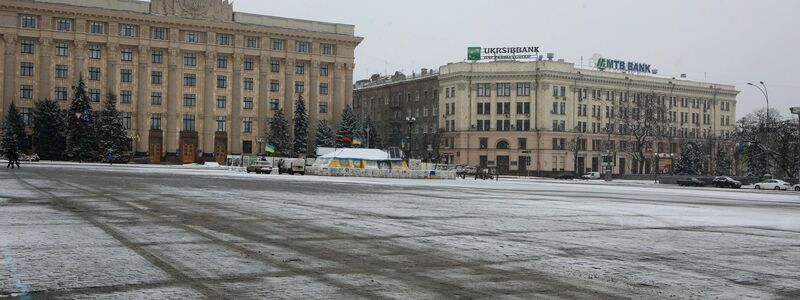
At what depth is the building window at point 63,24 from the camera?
9331cm

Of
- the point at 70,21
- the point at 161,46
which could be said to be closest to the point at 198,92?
the point at 161,46

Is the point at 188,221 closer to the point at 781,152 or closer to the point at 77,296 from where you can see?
the point at 77,296

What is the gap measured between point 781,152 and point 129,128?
79.1 metres

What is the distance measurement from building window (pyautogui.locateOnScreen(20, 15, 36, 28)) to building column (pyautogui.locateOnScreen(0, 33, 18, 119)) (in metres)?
1.90

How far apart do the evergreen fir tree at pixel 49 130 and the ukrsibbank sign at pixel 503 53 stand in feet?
195

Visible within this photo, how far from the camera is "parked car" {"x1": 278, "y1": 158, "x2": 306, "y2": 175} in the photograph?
6041cm

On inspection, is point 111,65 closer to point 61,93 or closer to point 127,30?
point 127,30

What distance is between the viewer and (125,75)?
320 ft

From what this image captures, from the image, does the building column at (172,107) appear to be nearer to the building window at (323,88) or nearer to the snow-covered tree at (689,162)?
the building window at (323,88)

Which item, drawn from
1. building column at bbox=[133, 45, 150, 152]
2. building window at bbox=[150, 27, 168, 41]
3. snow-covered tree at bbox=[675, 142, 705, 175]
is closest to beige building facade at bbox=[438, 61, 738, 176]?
snow-covered tree at bbox=[675, 142, 705, 175]

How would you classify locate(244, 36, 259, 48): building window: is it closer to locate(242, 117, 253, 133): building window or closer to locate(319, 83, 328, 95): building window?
locate(242, 117, 253, 133): building window

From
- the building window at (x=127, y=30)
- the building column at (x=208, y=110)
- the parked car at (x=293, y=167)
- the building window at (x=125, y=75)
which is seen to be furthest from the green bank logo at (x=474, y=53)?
the parked car at (x=293, y=167)

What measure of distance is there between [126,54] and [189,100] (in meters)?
10.2

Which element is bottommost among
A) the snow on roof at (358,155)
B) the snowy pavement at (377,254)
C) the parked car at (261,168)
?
the snowy pavement at (377,254)
